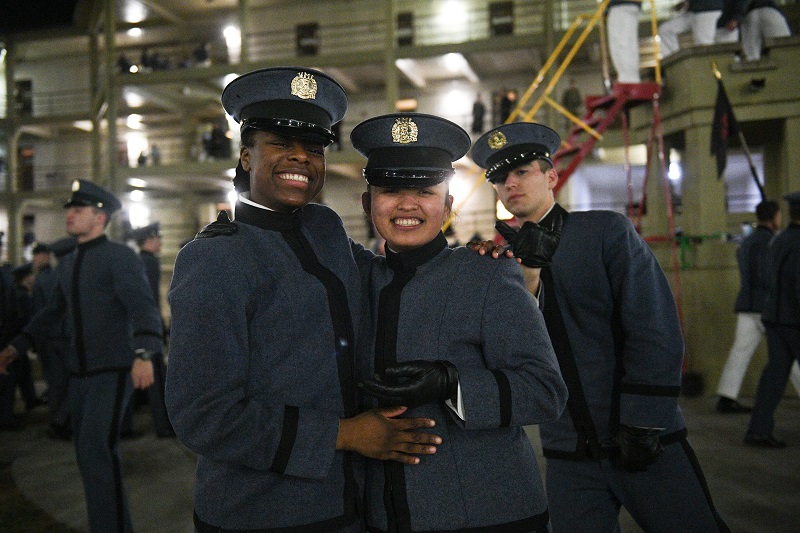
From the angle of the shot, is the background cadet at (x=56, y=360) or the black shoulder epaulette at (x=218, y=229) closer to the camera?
the black shoulder epaulette at (x=218, y=229)

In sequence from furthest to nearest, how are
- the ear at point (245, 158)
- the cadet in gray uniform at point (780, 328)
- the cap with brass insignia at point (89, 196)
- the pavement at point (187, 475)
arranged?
the cadet in gray uniform at point (780, 328) < the pavement at point (187, 475) < the cap with brass insignia at point (89, 196) < the ear at point (245, 158)

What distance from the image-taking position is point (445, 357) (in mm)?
1883

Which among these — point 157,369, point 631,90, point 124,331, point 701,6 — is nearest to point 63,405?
point 157,369

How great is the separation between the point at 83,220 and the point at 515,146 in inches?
117

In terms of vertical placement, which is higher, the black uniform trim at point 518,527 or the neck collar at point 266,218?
the neck collar at point 266,218

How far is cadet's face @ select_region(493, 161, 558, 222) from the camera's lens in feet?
9.41

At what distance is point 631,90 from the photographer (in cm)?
881

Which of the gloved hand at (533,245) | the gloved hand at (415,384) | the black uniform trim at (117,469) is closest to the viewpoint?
the gloved hand at (415,384)

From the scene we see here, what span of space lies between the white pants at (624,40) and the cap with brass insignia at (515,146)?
22.2 ft

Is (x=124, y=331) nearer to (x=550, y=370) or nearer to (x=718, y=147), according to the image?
(x=550, y=370)

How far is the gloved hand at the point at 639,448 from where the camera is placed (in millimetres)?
2449

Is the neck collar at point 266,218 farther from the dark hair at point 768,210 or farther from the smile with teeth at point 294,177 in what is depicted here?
the dark hair at point 768,210

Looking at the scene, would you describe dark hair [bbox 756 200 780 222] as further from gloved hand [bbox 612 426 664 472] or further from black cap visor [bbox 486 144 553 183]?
gloved hand [bbox 612 426 664 472]

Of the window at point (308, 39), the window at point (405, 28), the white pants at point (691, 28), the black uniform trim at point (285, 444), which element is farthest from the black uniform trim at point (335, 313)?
the window at point (308, 39)
